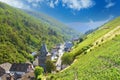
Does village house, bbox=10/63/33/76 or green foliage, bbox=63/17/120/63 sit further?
village house, bbox=10/63/33/76

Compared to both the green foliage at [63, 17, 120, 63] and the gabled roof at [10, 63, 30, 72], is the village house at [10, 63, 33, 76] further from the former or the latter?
the green foliage at [63, 17, 120, 63]

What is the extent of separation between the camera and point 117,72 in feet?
142

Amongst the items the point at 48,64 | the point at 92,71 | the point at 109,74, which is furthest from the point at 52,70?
the point at 109,74

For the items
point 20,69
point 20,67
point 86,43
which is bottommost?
point 20,69

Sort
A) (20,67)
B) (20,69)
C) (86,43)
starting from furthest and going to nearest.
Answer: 1. (20,67)
2. (20,69)
3. (86,43)

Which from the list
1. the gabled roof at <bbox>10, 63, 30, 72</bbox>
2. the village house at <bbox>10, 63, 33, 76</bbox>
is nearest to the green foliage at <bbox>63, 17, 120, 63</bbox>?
the village house at <bbox>10, 63, 33, 76</bbox>

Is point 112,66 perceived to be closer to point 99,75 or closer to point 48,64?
point 99,75

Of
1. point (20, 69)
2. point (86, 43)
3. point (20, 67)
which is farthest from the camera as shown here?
point (20, 67)

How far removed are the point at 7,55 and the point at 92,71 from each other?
15352cm

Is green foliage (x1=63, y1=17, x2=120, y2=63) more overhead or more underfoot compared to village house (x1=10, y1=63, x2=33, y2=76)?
more overhead

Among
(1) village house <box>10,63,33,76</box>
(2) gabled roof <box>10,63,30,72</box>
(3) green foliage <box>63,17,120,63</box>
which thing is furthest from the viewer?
(2) gabled roof <box>10,63,30,72</box>

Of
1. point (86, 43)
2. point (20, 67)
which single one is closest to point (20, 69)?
point (20, 67)

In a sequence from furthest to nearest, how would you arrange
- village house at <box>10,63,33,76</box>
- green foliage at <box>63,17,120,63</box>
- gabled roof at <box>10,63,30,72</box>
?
gabled roof at <box>10,63,30,72</box> → village house at <box>10,63,33,76</box> → green foliage at <box>63,17,120,63</box>

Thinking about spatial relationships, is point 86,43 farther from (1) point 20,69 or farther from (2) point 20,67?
(2) point 20,67
